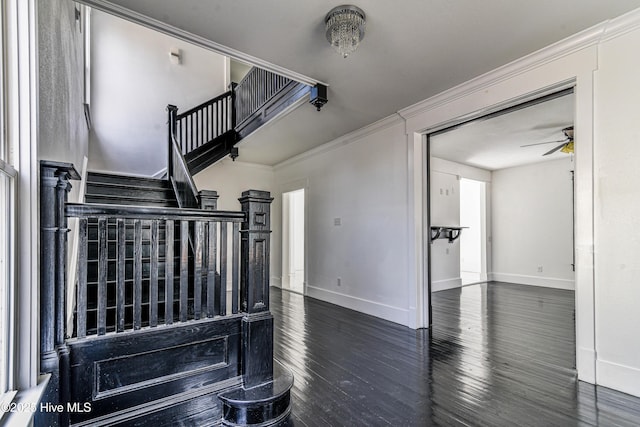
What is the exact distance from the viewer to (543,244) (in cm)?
665

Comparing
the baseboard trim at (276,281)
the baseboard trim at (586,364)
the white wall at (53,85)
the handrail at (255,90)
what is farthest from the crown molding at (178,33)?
the baseboard trim at (276,281)

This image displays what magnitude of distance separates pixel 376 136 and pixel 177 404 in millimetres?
3757

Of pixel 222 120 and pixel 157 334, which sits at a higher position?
pixel 222 120

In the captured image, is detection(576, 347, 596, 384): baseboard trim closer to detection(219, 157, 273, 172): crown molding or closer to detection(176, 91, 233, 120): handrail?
detection(176, 91, 233, 120): handrail

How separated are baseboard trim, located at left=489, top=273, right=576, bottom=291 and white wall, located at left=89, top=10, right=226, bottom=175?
750 cm

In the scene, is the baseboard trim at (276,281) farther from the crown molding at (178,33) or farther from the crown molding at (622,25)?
the crown molding at (622,25)

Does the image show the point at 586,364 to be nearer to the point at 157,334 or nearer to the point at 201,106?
the point at 157,334

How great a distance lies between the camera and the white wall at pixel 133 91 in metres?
4.98

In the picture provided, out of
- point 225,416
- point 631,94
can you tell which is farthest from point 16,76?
point 631,94

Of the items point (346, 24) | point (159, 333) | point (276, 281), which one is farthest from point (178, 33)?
point (276, 281)

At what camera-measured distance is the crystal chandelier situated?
6.79 feet

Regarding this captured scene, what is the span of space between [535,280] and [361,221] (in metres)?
4.66

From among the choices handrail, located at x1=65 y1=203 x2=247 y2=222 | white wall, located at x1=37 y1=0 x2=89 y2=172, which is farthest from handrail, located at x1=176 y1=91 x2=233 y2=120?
handrail, located at x1=65 y1=203 x2=247 y2=222

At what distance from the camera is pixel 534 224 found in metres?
6.81
